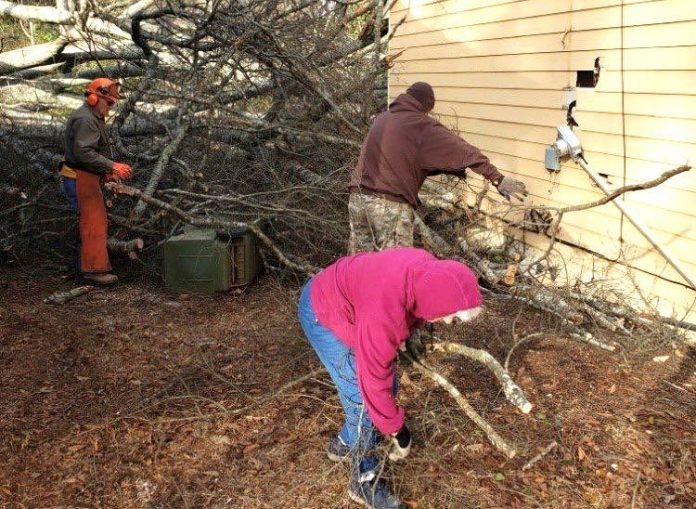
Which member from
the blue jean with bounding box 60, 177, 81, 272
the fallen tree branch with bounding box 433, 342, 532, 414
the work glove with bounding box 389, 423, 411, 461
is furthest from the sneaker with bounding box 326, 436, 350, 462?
the blue jean with bounding box 60, 177, 81, 272

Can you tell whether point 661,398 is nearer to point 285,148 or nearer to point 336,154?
point 336,154

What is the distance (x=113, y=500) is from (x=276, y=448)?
0.95 meters

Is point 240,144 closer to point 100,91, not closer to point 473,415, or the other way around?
point 100,91

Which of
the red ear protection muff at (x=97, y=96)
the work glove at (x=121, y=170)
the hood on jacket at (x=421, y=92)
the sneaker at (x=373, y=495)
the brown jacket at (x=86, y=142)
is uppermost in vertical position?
the red ear protection muff at (x=97, y=96)

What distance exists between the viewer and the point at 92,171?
20.0ft

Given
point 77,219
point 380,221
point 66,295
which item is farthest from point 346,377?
point 77,219

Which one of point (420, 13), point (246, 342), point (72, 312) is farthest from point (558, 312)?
point (420, 13)

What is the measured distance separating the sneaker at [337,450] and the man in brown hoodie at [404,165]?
6.47ft

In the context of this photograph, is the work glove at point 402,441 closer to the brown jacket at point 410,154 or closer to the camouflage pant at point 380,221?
the camouflage pant at point 380,221

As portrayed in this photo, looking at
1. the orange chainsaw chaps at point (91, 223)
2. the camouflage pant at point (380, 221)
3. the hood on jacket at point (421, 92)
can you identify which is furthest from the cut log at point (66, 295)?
the hood on jacket at point (421, 92)

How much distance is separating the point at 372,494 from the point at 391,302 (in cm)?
122

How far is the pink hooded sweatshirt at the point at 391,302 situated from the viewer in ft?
8.28

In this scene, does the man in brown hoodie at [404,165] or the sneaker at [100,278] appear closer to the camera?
the man in brown hoodie at [404,165]

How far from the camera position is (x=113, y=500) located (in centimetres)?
333
